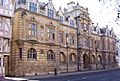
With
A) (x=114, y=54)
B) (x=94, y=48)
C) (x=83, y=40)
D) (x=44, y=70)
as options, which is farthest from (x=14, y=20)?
(x=114, y=54)

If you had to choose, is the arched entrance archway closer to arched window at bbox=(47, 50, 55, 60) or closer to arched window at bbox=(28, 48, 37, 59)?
arched window at bbox=(47, 50, 55, 60)

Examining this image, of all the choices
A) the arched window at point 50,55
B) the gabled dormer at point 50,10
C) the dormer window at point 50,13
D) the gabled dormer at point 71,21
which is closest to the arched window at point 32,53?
the arched window at point 50,55

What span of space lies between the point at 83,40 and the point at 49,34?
11.8m

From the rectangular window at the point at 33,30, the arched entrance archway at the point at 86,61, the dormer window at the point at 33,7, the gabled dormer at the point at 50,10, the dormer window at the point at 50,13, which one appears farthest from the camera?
the arched entrance archway at the point at 86,61

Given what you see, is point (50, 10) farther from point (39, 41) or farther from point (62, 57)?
point (62, 57)

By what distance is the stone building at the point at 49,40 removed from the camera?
29422mm

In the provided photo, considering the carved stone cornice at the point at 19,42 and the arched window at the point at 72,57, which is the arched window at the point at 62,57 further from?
the carved stone cornice at the point at 19,42

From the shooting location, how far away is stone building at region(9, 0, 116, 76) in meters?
29.4

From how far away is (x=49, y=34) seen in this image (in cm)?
3425

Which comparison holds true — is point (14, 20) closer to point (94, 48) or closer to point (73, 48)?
point (73, 48)

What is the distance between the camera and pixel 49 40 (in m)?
34.0

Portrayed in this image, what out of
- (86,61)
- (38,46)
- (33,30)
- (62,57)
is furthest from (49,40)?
(86,61)

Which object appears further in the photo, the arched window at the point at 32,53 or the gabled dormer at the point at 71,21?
the gabled dormer at the point at 71,21

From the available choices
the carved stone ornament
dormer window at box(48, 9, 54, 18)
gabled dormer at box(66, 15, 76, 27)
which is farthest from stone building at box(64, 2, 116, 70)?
the carved stone ornament
